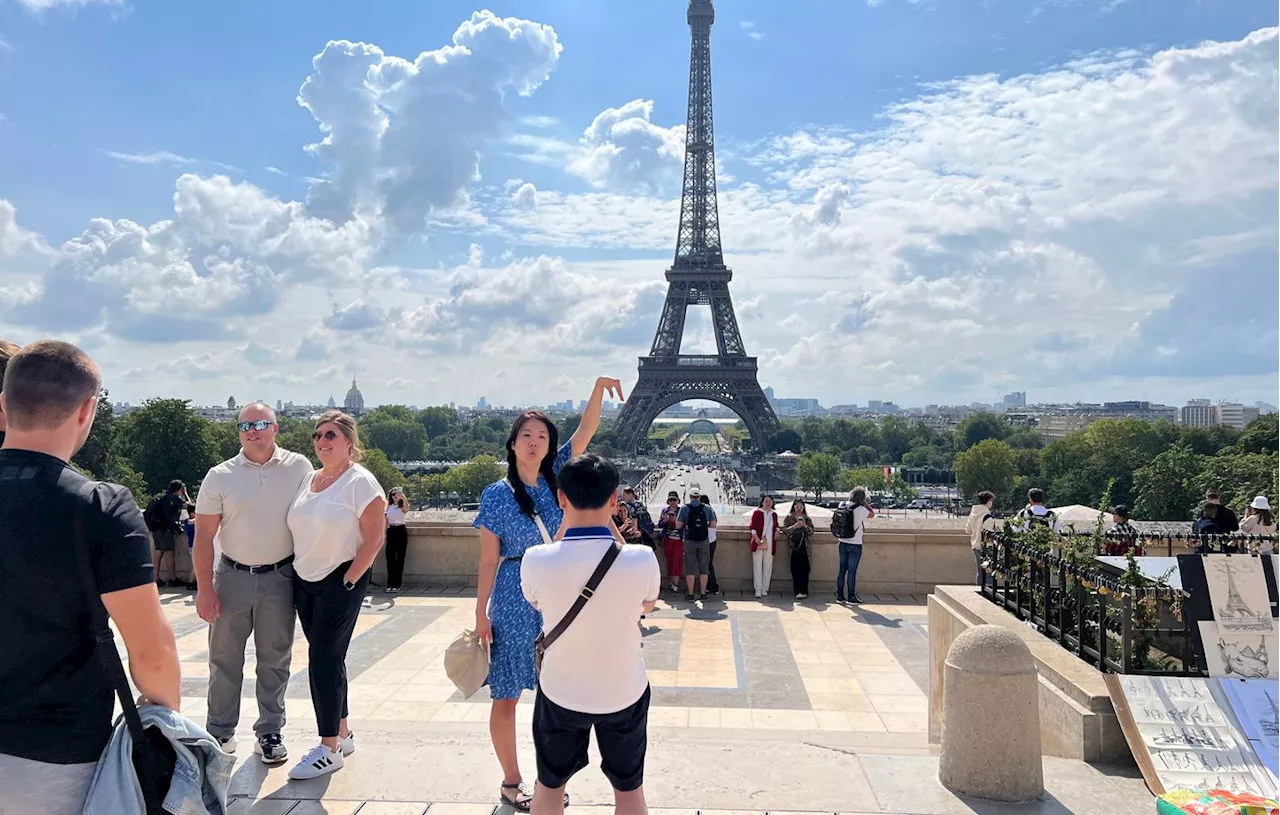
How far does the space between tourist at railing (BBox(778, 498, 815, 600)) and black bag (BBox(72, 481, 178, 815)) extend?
28.2 feet

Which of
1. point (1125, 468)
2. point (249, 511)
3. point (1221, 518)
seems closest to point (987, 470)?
point (1125, 468)

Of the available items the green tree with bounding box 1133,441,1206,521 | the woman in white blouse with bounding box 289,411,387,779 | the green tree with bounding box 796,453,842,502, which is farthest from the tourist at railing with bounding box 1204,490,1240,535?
the green tree with bounding box 796,453,842,502

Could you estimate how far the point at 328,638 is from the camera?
4.54 meters

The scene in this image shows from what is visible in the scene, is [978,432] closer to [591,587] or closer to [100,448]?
[100,448]

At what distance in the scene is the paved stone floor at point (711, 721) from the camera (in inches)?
162

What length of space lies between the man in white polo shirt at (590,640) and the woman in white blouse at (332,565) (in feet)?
5.46

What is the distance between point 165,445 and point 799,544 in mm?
54490

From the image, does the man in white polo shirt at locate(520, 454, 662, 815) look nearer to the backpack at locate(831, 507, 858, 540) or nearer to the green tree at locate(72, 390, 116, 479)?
the backpack at locate(831, 507, 858, 540)

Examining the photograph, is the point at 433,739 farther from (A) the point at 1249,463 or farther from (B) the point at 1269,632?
(A) the point at 1249,463

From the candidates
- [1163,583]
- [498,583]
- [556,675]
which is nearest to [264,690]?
[498,583]

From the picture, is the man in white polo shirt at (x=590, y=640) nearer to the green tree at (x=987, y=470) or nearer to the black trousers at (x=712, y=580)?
the black trousers at (x=712, y=580)

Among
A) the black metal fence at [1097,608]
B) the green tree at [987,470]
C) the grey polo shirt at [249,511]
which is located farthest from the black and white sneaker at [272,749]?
the green tree at [987,470]

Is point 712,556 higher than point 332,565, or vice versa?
point 332,565

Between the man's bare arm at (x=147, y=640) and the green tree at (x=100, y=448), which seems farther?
the green tree at (x=100, y=448)
